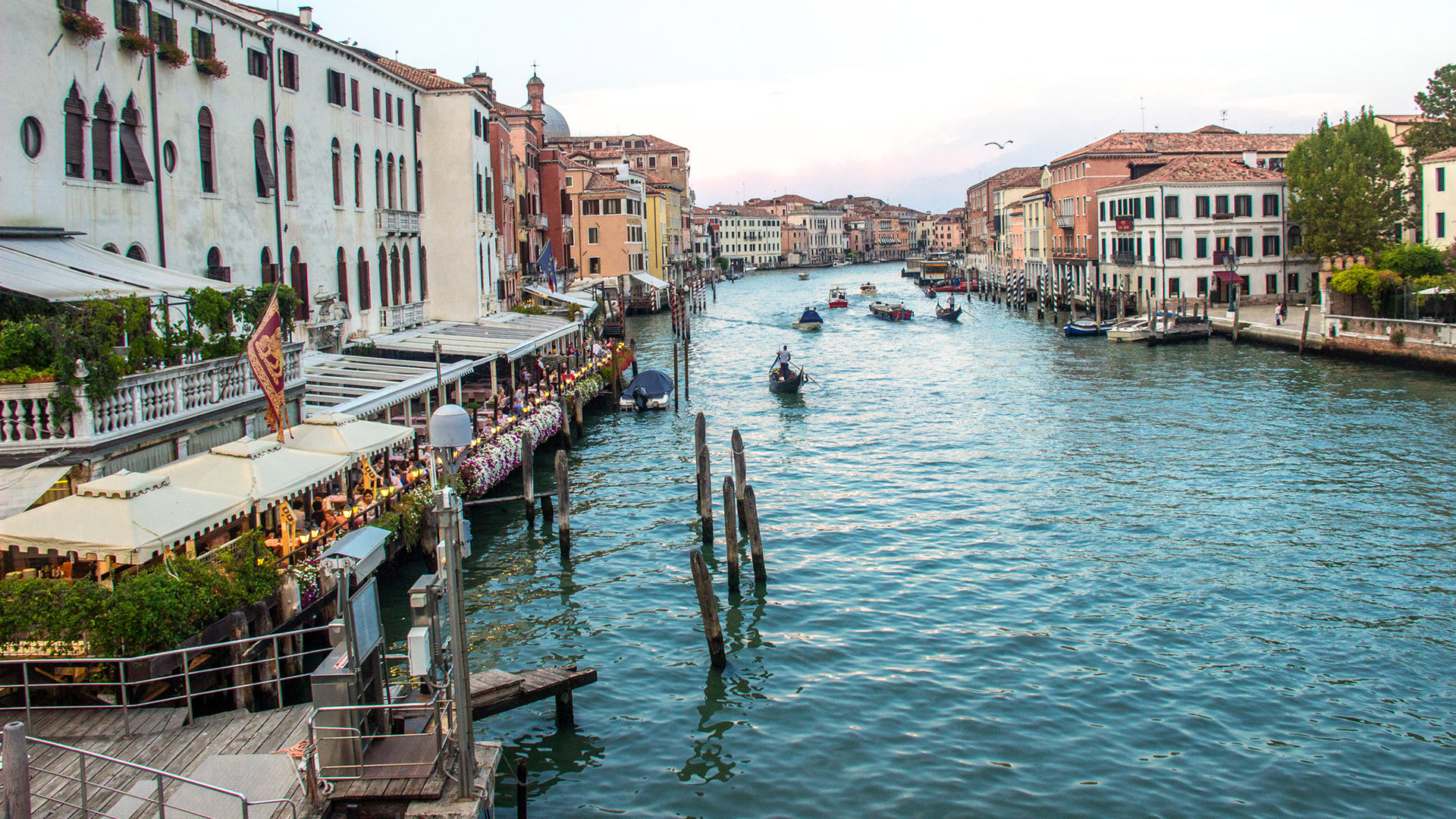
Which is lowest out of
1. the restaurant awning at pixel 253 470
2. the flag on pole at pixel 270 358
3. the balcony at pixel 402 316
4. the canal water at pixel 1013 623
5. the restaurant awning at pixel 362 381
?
the canal water at pixel 1013 623

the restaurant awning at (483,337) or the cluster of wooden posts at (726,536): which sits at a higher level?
the restaurant awning at (483,337)

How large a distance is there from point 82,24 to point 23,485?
7.48 m

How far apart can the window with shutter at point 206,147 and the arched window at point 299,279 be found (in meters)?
2.99

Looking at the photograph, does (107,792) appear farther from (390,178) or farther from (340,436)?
(390,178)

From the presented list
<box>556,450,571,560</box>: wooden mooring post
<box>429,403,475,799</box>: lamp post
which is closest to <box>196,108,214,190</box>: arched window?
<box>556,450,571,560</box>: wooden mooring post

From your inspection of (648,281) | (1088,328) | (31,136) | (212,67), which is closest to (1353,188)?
(1088,328)

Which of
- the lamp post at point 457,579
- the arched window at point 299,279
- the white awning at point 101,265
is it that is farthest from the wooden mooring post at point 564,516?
the lamp post at point 457,579

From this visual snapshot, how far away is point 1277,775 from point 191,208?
16.6m

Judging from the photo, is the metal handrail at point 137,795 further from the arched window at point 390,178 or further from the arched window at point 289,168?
the arched window at point 390,178

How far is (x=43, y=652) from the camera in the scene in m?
9.47

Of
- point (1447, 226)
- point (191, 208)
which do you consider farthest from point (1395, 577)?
point (1447, 226)

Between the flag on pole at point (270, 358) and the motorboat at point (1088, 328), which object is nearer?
the flag on pole at point (270, 358)

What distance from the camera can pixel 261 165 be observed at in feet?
68.7

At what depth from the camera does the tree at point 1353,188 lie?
156ft
